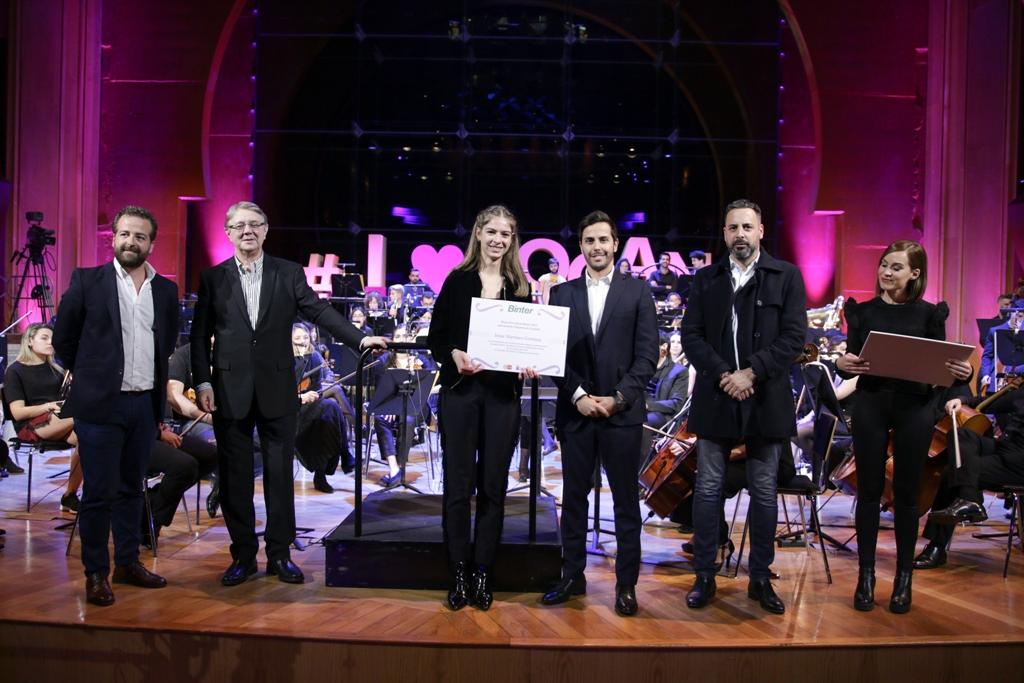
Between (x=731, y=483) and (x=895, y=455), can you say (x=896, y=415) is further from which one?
(x=731, y=483)

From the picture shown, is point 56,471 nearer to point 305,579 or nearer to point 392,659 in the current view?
point 305,579

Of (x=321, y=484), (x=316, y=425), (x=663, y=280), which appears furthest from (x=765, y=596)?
(x=663, y=280)

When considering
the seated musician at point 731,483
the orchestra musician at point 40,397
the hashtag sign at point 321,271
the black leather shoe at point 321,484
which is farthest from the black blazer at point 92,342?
the hashtag sign at point 321,271

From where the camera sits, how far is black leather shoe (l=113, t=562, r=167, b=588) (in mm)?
4008

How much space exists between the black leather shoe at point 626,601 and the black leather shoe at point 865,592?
975mm

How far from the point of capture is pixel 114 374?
3.74 m

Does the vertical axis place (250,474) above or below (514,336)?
below

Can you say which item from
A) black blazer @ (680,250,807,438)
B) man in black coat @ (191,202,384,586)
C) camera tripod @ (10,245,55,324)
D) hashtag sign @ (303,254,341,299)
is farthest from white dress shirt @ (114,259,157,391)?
hashtag sign @ (303,254,341,299)

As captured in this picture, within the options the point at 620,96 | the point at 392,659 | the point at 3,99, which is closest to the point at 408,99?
the point at 620,96

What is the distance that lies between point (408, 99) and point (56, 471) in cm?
857

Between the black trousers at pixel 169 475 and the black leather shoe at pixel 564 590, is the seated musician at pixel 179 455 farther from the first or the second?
the black leather shoe at pixel 564 590

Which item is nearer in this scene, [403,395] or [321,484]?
[403,395]

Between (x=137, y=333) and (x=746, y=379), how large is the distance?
2594 millimetres

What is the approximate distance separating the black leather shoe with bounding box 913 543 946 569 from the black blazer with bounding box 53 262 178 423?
4.09 meters
